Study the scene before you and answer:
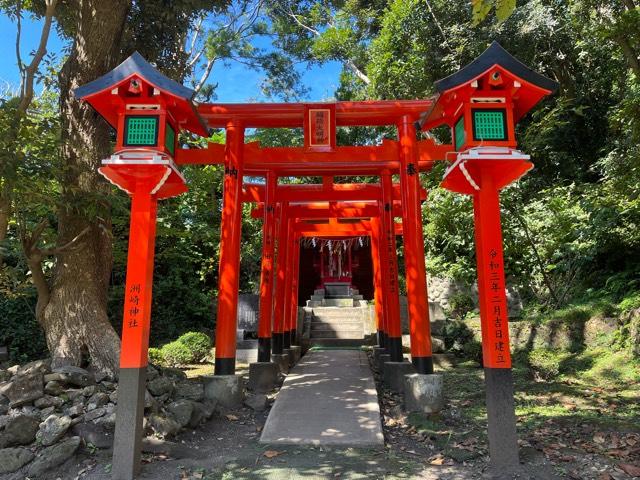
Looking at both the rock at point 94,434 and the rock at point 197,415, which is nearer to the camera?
the rock at point 94,434

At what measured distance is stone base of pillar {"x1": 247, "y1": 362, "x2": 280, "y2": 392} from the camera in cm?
A: 780

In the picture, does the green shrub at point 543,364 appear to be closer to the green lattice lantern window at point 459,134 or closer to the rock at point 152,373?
the green lattice lantern window at point 459,134

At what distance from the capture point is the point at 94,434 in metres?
4.57

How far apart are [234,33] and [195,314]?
13.9 metres

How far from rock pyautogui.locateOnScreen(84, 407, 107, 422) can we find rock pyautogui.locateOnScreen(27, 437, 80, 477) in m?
0.35

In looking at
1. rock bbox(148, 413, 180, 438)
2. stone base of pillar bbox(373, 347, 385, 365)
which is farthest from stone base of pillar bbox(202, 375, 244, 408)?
stone base of pillar bbox(373, 347, 385, 365)

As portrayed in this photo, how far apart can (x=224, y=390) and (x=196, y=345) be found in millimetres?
4922

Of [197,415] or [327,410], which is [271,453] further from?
[327,410]

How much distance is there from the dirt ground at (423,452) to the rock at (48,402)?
0.76m

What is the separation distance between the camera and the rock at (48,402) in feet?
15.7

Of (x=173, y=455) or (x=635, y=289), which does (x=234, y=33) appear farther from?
(x=173, y=455)

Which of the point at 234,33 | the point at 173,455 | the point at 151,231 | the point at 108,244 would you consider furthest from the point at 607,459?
the point at 234,33

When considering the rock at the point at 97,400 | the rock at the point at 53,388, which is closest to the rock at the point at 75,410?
the rock at the point at 97,400

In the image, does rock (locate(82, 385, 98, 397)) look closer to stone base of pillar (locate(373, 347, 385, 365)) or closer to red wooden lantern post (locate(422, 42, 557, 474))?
red wooden lantern post (locate(422, 42, 557, 474))
